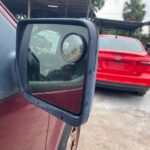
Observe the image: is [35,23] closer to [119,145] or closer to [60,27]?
[60,27]

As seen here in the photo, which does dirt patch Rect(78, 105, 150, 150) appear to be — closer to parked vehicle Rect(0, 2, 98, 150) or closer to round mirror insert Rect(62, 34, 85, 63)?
parked vehicle Rect(0, 2, 98, 150)

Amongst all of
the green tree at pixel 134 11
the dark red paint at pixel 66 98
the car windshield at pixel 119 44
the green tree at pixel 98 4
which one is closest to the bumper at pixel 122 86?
the car windshield at pixel 119 44

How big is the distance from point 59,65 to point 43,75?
0.37 feet

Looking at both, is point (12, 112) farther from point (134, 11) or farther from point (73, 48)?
point (134, 11)

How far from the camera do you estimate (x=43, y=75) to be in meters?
1.42

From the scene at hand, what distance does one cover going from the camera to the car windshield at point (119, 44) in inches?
277

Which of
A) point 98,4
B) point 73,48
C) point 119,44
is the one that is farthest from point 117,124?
point 98,4

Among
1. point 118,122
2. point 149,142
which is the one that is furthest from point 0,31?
point 118,122

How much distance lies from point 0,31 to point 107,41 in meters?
5.99

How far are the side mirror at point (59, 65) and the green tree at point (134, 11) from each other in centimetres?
3888

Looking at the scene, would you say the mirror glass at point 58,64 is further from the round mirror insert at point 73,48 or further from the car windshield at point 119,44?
the car windshield at point 119,44

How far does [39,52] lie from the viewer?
1.48m

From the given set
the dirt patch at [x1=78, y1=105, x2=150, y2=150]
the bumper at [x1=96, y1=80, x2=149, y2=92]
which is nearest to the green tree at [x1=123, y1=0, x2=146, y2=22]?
the bumper at [x1=96, y1=80, x2=149, y2=92]

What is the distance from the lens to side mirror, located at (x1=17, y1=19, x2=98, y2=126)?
1.20 m
